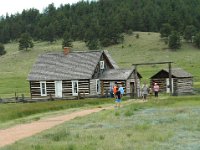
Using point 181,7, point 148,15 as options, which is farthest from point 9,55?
point 181,7

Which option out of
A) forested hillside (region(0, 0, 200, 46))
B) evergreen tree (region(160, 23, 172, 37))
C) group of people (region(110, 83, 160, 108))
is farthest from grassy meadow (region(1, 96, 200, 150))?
forested hillside (region(0, 0, 200, 46))

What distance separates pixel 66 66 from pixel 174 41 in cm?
6859

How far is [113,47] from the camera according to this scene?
451ft

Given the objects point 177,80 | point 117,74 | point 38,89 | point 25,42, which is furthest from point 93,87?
point 25,42

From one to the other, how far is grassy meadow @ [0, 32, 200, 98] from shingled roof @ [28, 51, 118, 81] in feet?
72.6

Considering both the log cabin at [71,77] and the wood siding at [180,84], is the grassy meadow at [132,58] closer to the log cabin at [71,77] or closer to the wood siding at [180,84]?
the wood siding at [180,84]

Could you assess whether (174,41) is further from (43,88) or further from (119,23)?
(43,88)

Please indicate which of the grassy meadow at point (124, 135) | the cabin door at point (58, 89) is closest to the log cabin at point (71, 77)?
the cabin door at point (58, 89)

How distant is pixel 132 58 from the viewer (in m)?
122

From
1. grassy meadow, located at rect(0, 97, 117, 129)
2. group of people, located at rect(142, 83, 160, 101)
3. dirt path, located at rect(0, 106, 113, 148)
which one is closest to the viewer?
dirt path, located at rect(0, 106, 113, 148)

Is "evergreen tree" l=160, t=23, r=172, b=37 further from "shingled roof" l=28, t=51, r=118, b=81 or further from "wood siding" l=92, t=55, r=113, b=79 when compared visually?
"shingled roof" l=28, t=51, r=118, b=81

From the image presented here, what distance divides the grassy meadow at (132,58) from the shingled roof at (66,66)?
22.1m

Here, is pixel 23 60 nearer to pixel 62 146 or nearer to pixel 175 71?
pixel 175 71

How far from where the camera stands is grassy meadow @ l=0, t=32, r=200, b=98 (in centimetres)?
9625
